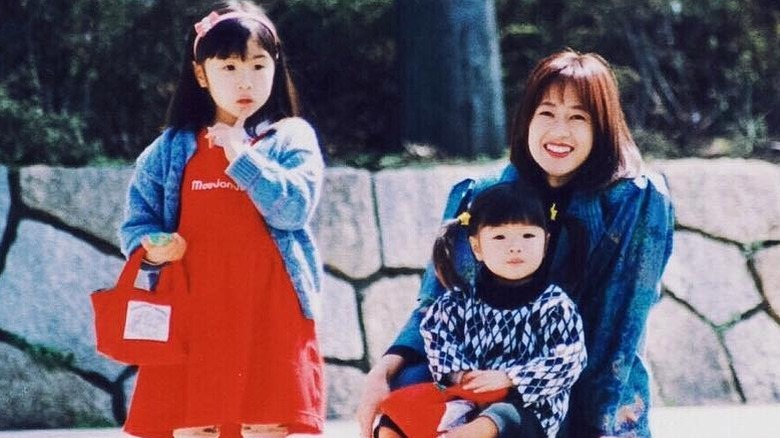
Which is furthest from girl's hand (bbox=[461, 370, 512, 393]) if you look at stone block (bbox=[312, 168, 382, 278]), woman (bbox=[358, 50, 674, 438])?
stone block (bbox=[312, 168, 382, 278])

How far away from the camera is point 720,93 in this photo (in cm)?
673

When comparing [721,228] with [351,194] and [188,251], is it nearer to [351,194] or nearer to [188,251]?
[351,194]

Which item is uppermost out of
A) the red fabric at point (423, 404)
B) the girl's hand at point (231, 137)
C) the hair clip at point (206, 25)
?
the hair clip at point (206, 25)

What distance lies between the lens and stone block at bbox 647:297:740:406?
17.1 ft

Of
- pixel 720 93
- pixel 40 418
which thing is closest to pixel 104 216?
pixel 40 418

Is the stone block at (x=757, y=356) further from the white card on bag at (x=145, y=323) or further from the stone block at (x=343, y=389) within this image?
the white card on bag at (x=145, y=323)

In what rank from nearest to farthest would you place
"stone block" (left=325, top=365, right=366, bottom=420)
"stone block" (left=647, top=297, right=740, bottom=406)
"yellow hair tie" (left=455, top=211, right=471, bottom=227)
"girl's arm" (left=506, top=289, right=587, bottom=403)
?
"girl's arm" (left=506, top=289, right=587, bottom=403)
"yellow hair tie" (left=455, top=211, right=471, bottom=227)
"stone block" (left=325, top=365, right=366, bottom=420)
"stone block" (left=647, top=297, right=740, bottom=406)

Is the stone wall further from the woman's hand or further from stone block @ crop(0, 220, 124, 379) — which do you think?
the woman's hand

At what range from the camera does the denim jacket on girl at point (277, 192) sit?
11.1 ft

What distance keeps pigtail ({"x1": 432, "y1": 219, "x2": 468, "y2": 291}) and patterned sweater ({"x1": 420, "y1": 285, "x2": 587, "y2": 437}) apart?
0.21 ft

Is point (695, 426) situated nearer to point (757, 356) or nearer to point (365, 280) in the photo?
point (757, 356)

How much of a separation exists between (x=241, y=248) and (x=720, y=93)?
3.88 metres

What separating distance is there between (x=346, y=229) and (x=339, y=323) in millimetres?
340

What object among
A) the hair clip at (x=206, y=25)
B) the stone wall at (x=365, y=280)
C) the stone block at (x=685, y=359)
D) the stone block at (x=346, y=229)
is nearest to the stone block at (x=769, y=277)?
the stone wall at (x=365, y=280)
